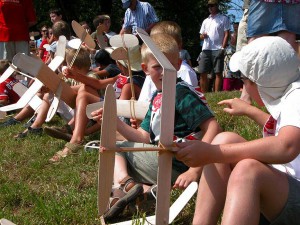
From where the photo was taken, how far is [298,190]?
175 centimetres

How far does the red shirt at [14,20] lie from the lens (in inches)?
257

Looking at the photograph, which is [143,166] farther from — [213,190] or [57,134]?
[57,134]

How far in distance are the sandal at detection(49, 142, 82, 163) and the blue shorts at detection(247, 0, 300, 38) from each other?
4.88ft

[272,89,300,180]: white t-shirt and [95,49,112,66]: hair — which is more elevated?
[272,89,300,180]: white t-shirt

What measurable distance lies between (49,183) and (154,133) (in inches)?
34.9

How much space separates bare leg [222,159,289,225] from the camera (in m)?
1.63

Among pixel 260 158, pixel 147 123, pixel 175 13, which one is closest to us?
pixel 260 158

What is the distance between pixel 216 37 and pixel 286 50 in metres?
6.30

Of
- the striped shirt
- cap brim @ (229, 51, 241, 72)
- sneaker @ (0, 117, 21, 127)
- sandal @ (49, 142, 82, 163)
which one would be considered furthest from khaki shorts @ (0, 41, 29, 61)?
cap brim @ (229, 51, 241, 72)

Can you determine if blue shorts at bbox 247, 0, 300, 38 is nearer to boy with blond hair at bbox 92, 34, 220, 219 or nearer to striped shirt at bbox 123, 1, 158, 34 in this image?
boy with blond hair at bbox 92, 34, 220, 219

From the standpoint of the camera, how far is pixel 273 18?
10.8 ft

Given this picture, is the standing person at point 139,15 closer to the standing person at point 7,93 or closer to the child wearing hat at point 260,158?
the standing person at point 7,93

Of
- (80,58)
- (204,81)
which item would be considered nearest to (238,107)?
(80,58)

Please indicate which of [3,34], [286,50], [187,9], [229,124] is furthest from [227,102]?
[187,9]
